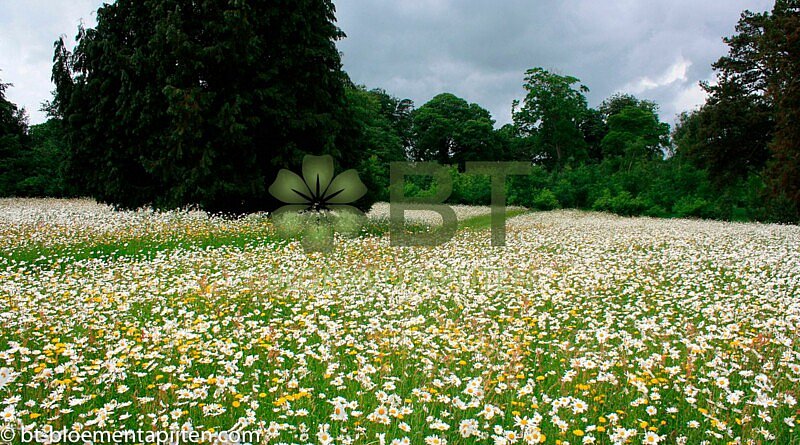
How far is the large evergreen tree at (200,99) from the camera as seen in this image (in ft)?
45.3

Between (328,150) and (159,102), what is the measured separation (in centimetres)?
498

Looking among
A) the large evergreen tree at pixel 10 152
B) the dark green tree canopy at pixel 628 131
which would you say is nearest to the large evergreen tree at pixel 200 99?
the large evergreen tree at pixel 10 152

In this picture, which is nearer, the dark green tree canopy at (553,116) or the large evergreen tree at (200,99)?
the large evergreen tree at (200,99)

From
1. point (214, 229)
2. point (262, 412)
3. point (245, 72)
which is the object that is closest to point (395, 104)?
point (245, 72)

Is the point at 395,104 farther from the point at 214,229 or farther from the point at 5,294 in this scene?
the point at 5,294

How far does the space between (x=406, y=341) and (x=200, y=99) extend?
1153 centimetres

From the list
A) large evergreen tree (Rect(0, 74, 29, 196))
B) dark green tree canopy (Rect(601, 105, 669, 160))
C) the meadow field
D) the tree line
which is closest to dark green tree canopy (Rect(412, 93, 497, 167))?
dark green tree canopy (Rect(601, 105, 669, 160))

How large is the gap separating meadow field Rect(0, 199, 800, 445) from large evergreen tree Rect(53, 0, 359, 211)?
151 inches

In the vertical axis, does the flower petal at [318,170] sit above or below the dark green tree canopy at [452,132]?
below

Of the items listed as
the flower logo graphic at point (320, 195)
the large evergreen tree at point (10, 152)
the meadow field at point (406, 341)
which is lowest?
the meadow field at point (406, 341)

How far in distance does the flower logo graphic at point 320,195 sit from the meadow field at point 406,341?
2.92m

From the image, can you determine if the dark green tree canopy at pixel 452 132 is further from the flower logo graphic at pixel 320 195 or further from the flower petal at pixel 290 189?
the flower petal at pixel 290 189

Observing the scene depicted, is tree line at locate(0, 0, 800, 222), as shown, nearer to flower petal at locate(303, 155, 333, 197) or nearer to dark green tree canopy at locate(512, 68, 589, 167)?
flower petal at locate(303, 155, 333, 197)

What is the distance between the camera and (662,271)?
823cm
